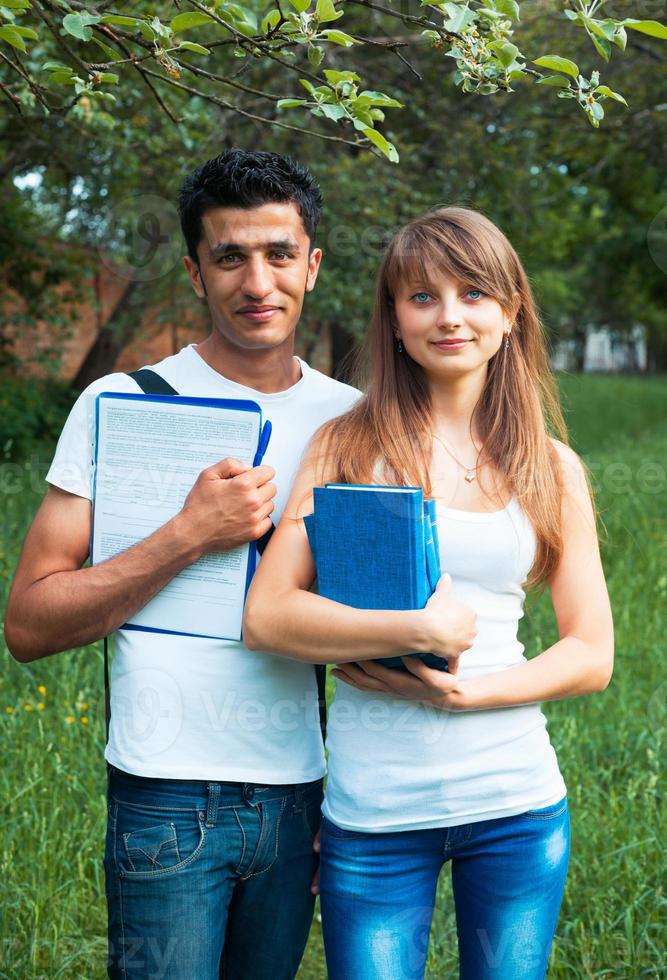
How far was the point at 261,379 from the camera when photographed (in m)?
2.04

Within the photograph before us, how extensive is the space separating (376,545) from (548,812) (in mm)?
646

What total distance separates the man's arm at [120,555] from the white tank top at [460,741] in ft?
1.21

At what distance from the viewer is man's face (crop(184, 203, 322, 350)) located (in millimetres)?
1970

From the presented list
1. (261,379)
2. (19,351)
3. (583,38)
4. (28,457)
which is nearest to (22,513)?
(28,457)

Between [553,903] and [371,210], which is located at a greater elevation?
[371,210]

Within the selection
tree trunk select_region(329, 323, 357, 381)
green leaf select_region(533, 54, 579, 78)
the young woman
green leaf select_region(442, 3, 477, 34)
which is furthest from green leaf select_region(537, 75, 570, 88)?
tree trunk select_region(329, 323, 357, 381)

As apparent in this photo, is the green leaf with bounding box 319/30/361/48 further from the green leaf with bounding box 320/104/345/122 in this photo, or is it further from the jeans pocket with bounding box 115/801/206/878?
the jeans pocket with bounding box 115/801/206/878

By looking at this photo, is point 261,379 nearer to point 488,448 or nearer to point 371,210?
point 488,448

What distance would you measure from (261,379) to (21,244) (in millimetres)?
10430

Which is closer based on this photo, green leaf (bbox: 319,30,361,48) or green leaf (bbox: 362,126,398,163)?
green leaf (bbox: 319,30,361,48)

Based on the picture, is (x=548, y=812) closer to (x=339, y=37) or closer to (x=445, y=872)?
(x=339, y=37)

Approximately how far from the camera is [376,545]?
1677 millimetres

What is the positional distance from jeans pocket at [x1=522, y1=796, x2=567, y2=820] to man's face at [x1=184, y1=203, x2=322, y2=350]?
3.37ft

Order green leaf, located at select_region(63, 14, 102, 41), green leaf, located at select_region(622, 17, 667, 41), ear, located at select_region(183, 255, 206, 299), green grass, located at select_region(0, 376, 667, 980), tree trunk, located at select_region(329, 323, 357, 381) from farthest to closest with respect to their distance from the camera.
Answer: tree trunk, located at select_region(329, 323, 357, 381)
green grass, located at select_region(0, 376, 667, 980)
ear, located at select_region(183, 255, 206, 299)
green leaf, located at select_region(63, 14, 102, 41)
green leaf, located at select_region(622, 17, 667, 41)
